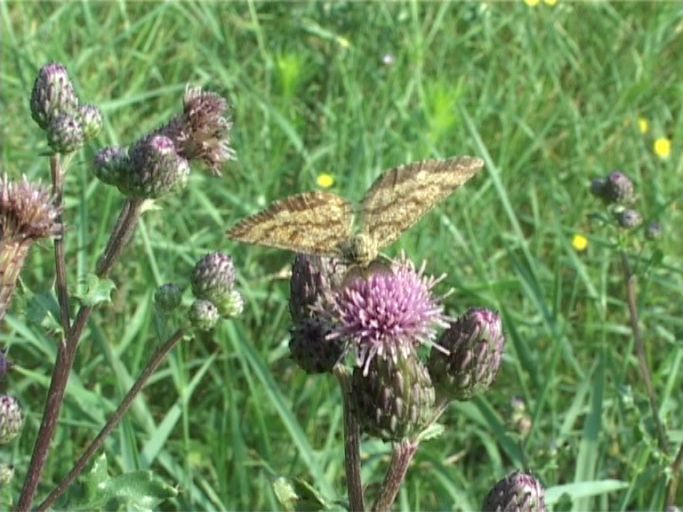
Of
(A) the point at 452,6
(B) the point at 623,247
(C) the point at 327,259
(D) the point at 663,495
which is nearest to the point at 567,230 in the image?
(B) the point at 623,247

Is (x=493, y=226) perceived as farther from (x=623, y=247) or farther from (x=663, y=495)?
(x=663, y=495)

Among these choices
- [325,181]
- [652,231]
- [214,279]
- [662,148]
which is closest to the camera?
[214,279]

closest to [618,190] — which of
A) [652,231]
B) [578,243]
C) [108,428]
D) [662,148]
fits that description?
[652,231]

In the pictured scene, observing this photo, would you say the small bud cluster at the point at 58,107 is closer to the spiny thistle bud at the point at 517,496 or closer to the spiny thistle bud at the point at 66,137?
the spiny thistle bud at the point at 66,137

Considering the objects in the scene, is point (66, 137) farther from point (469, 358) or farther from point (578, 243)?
point (578, 243)

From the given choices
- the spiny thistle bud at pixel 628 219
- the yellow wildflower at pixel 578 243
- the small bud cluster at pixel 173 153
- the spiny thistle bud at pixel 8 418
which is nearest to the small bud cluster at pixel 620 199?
the spiny thistle bud at pixel 628 219

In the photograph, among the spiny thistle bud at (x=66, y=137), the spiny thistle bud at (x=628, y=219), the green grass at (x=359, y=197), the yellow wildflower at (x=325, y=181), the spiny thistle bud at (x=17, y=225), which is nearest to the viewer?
the spiny thistle bud at (x=17, y=225)
